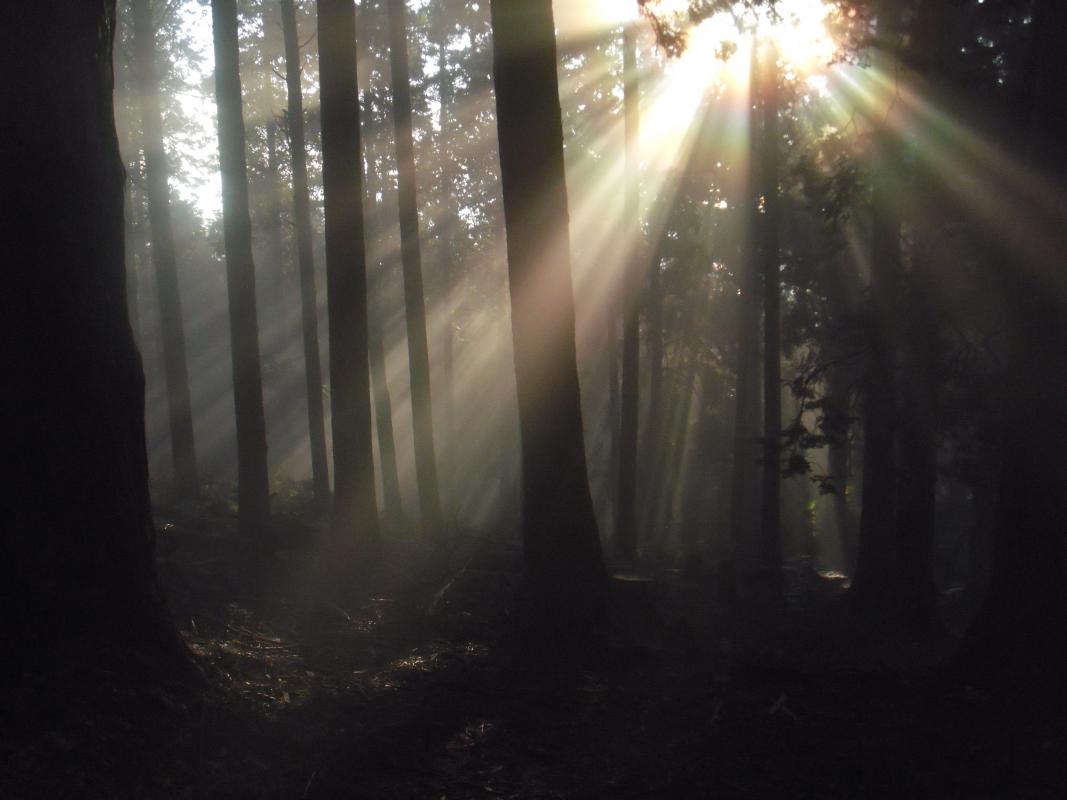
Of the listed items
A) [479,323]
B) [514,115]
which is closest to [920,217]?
[514,115]

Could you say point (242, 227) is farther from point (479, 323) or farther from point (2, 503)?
point (479, 323)

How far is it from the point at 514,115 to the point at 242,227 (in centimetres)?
871

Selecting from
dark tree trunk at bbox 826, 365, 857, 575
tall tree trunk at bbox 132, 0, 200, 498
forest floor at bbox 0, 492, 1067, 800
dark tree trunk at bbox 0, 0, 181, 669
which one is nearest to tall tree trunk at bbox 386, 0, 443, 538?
tall tree trunk at bbox 132, 0, 200, 498

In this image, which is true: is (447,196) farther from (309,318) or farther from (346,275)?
(346,275)

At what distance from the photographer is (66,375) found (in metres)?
5.81

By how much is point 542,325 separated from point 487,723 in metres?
4.22

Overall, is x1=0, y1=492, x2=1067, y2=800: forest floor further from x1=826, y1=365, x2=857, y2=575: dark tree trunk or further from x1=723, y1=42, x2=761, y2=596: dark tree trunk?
x1=826, y1=365, x2=857, y2=575: dark tree trunk

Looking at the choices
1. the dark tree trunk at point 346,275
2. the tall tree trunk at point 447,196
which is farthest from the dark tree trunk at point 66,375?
the tall tree trunk at point 447,196

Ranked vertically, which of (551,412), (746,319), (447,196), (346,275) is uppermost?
(447,196)

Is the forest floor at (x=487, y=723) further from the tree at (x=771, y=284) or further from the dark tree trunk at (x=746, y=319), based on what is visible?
the tree at (x=771, y=284)

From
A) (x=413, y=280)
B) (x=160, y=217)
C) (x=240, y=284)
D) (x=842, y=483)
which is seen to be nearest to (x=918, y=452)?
(x=413, y=280)

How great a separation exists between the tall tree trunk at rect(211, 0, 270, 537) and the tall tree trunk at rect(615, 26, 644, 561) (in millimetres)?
9434

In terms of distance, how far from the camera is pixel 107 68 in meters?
6.66

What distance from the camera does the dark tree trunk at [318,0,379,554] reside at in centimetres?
1368
